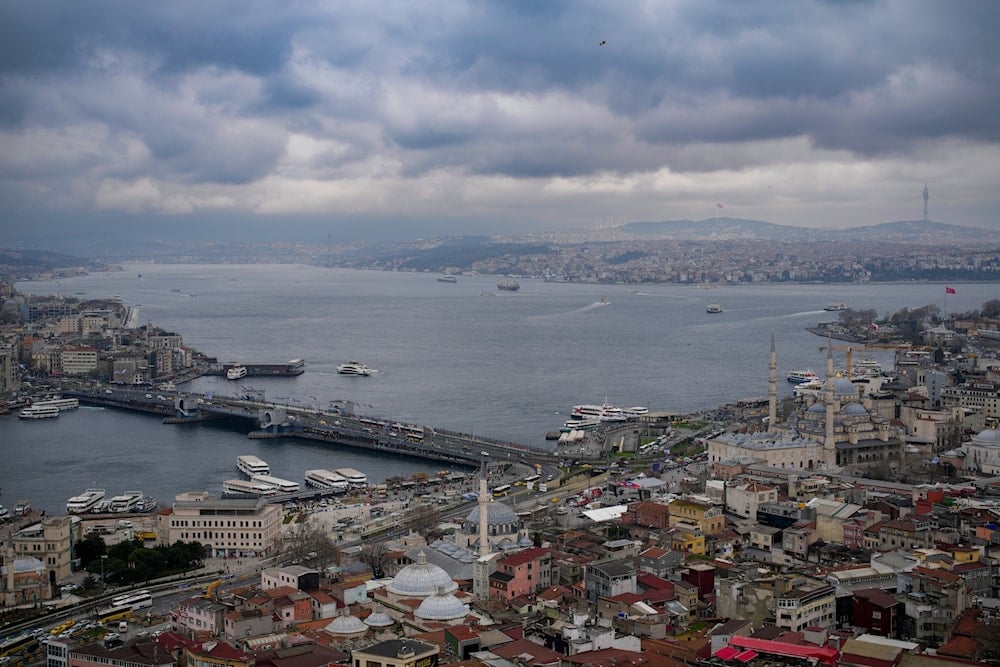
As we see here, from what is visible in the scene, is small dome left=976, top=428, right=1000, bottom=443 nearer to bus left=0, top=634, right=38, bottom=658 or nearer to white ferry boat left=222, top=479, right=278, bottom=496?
white ferry boat left=222, top=479, right=278, bottom=496

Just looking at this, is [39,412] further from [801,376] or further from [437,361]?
[801,376]

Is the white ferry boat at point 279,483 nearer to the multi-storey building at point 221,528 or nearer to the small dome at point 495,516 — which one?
the multi-storey building at point 221,528

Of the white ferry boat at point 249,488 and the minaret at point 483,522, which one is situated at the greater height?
the minaret at point 483,522

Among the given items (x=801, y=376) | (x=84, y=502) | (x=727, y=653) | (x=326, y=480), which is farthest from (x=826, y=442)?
(x=801, y=376)

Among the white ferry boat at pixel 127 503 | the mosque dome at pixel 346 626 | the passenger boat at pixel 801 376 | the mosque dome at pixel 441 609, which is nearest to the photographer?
the mosque dome at pixel 346 626

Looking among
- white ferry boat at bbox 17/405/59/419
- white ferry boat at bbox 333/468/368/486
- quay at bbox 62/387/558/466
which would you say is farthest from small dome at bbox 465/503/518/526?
white ferry boat at bbox 17/405/59/419

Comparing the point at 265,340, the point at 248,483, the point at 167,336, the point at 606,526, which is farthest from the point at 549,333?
the point at 606,526

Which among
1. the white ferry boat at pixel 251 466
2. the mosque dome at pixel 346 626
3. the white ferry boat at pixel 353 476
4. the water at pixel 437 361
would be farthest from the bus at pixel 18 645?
the white ferry boat at pixel 251 466
